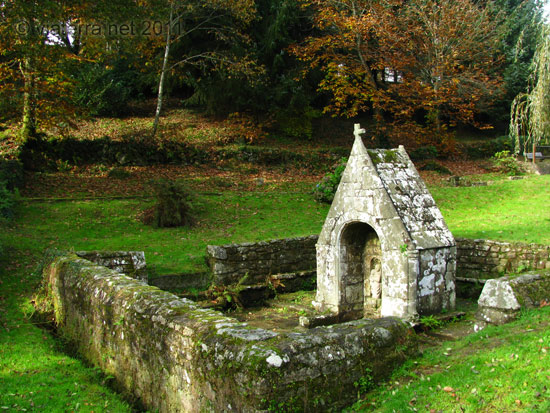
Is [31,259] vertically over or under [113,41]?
under

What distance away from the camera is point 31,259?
11281 millimetres

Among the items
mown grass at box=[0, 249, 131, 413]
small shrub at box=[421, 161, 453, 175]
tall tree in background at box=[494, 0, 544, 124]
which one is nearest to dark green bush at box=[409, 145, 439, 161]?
small shrub at box=[421, 161, 453, 175]

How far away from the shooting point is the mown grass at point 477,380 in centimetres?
474

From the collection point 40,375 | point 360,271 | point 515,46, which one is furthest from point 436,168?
point 40,375

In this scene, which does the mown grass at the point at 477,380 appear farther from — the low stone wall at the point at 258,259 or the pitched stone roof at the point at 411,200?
the low stone wall at the point at 258,259

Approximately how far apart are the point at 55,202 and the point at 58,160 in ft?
14.6

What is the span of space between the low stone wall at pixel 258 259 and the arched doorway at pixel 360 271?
7.98 feet

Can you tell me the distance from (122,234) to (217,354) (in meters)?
10.7

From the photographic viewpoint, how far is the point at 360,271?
1025 centimetres

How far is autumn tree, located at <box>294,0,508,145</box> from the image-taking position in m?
26.1

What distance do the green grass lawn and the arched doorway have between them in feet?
11.6

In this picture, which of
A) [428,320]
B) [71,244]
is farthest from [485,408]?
[71,244]

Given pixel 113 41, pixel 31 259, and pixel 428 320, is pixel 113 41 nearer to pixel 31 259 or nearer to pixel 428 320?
pixel 31 259

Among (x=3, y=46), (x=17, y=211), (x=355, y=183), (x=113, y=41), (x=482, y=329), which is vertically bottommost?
(x=482, y=329)
